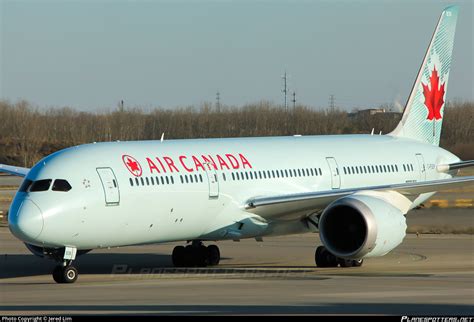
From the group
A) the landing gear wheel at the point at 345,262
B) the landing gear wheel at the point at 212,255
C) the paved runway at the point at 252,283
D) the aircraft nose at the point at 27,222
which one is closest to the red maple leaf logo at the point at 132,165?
the paved runway at the point at 252,283

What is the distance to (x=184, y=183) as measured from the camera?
92.7 ft

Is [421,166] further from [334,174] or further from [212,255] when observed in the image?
[212,255]

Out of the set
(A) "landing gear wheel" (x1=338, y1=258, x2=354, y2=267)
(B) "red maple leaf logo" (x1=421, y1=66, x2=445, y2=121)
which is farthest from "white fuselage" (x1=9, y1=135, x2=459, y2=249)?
(B) "red maple leaf logo" (x1=421, y1=66, x2=445, y2=121)

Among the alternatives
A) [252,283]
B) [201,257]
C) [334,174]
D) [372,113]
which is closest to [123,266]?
→ [201,257]

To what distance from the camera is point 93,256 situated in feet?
113

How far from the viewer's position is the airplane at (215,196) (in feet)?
85.5

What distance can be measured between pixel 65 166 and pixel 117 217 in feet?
5.60

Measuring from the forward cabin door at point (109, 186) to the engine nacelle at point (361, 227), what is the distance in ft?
Result: 17.6

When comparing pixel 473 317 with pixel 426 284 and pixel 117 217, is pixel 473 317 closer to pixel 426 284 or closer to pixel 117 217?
pixel 426 284

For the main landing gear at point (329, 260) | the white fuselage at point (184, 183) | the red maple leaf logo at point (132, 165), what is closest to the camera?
the white fuselage at point (184, 183)

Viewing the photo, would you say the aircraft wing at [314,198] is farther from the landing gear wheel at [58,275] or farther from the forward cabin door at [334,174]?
the landing gear wheel at [58,275]

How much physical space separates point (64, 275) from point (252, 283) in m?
4.41

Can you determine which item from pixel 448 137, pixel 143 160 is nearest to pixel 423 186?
pixel 143 160

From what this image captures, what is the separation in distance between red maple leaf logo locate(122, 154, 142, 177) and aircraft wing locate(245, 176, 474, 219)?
3740 mm
